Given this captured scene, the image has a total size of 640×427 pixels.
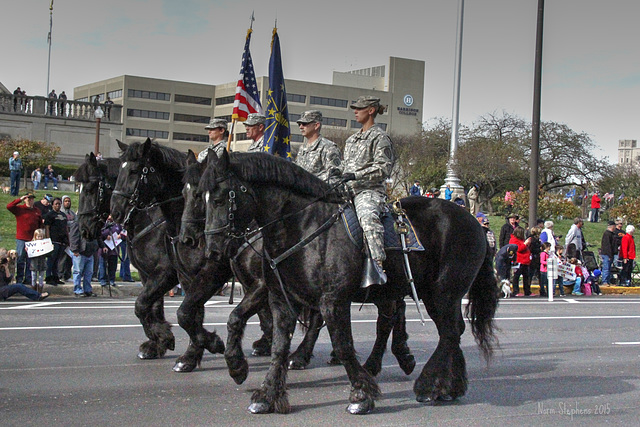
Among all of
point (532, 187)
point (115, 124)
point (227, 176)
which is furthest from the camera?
point (115, 124)

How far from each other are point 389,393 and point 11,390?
350cm

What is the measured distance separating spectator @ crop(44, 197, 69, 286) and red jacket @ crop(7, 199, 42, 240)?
29 centimetres

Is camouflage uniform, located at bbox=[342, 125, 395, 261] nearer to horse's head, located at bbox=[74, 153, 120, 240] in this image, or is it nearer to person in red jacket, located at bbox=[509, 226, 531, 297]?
horse's head, located at bbox=[74, 153, 120, 240]

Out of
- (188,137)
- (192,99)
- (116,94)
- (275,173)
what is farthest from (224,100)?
(275,173)

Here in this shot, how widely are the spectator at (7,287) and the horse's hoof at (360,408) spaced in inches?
390

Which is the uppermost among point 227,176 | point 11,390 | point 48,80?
point 48,80

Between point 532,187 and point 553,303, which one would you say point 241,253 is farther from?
point 532,187

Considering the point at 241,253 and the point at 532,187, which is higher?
the point at 532,187

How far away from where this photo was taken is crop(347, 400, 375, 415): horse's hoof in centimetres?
627

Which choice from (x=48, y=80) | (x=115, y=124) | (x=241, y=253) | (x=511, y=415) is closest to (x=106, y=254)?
(x=241, y=253)

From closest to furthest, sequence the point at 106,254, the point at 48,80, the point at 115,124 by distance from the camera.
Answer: the point at 106,254 < the point at 115,124 < the point at 48,80

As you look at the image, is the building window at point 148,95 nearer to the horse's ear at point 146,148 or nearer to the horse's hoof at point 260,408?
the horse's ear at point 146,148

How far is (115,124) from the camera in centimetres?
5131

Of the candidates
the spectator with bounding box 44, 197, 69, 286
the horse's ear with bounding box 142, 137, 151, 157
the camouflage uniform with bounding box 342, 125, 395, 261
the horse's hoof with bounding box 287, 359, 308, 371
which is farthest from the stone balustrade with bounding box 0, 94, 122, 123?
the camouflage uniform with bounding box 342, 125, 395, 261
